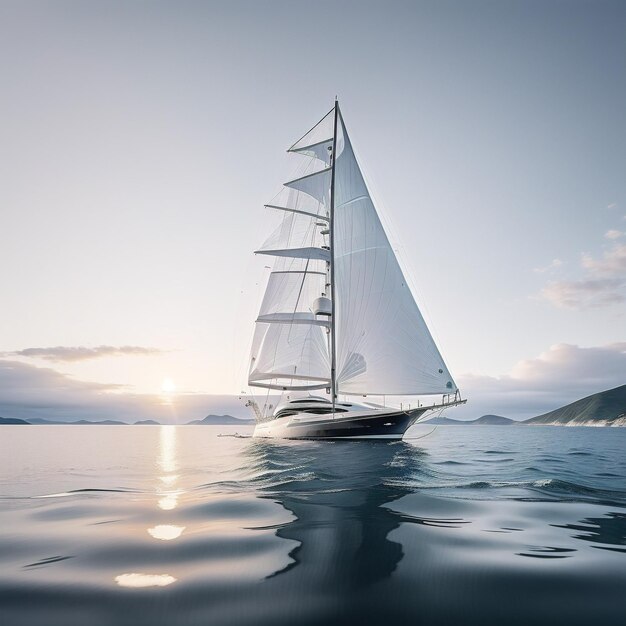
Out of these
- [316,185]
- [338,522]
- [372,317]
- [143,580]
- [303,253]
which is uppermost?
[316,185]

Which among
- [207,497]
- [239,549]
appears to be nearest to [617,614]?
[239,549]

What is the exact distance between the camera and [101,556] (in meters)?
5.77

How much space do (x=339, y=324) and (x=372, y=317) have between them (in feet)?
13.3

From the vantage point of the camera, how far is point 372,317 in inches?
1395

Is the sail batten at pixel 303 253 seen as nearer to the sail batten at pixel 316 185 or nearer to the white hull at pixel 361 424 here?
the sail batten at pixel 316 185

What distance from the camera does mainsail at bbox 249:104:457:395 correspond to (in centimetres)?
3384

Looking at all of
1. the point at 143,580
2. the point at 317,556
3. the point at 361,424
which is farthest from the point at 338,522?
the point at 361,424

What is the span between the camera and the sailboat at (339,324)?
3397 centimetres

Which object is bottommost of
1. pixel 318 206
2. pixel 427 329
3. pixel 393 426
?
pixel 393 426

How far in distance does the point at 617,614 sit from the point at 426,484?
9.63 meters

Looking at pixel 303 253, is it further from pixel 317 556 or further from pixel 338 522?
pixel 317 556

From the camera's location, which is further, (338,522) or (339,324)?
(339,324)

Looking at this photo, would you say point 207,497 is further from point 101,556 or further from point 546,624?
point 546,624

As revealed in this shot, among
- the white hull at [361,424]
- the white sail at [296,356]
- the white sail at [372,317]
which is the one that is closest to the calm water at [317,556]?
the white sail at [372,317]
